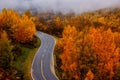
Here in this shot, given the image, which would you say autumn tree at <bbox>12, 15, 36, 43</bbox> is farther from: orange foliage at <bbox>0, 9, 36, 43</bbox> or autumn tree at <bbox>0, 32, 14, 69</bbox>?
autumn tree at <bbox>0, 32, 14, 69</bbox>

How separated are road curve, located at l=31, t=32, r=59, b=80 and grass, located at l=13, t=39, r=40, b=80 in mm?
1126

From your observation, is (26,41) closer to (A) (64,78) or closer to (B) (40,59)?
(B) (40,59)

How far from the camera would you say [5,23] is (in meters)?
102

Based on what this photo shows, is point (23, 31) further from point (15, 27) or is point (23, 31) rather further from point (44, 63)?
point (44, 63)

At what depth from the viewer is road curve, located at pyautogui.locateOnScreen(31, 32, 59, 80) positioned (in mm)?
83188

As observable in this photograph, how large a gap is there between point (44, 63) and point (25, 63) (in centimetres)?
583

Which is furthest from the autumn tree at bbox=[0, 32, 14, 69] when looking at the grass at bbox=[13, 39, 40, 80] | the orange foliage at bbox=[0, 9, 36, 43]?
the orange foliage at bbox=[0, 9, 36, 43]

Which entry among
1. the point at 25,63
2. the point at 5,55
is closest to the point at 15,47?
the point at 25,63

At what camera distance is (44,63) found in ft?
305

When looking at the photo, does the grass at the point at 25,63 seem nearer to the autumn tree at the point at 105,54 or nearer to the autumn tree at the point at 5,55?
the autumn tree at the point at 5,55

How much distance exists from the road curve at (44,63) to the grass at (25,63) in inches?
44.3

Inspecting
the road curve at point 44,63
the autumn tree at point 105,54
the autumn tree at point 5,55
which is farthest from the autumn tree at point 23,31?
the autumn tree at point 105,54

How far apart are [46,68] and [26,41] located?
1993 cm

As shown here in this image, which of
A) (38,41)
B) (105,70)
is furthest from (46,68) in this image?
(38,41)
